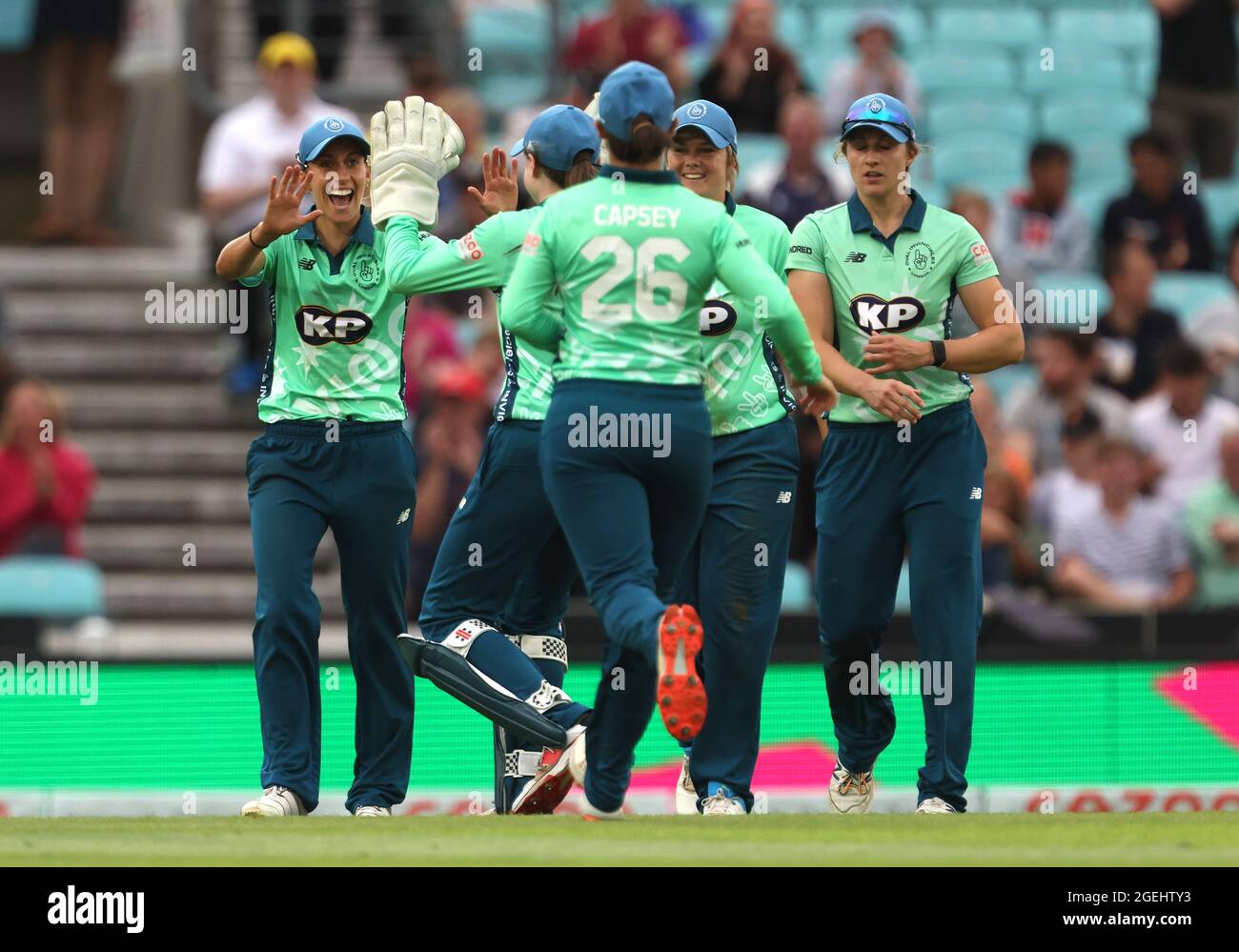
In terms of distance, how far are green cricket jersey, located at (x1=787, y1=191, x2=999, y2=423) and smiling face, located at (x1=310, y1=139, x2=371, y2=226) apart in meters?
→ 1.69

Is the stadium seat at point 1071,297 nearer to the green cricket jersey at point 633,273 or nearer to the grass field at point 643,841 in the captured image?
the grass field at point 643,841

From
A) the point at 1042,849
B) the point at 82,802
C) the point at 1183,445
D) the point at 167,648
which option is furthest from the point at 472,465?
the point at 1042,849

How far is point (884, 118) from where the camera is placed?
9.18m

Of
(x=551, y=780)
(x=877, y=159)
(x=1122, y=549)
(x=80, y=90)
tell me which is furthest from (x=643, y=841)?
(x=80, y=90)

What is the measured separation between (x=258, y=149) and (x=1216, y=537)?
6.41 m

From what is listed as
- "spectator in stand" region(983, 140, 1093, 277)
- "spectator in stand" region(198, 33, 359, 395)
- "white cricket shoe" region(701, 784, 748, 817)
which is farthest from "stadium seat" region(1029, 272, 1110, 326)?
"white cricket shoe" region(701, 784, 748, 817)

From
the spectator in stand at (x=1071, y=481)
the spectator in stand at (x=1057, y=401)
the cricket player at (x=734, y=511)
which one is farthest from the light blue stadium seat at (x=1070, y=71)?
the cricket player at (x=734, y=511)

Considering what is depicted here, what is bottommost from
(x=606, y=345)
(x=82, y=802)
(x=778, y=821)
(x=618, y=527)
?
(x=82, y=802)

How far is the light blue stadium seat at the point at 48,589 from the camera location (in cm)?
1345

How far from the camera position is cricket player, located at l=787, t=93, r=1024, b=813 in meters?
9.23

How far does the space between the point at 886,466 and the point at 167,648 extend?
4.55 metres

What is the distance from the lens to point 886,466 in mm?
9336
